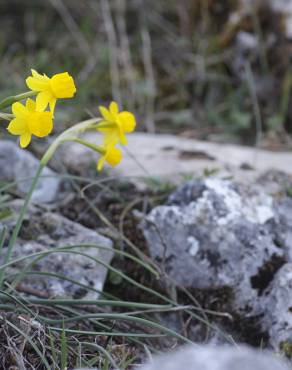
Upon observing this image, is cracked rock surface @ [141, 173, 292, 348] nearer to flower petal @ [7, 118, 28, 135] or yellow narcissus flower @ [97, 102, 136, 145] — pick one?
yellow narcissus flower @ [97, 102, 136, 145]

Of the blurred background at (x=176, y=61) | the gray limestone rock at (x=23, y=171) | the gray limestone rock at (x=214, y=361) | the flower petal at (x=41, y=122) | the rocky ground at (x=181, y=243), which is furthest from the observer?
the blurred background at (x=176, y=61)

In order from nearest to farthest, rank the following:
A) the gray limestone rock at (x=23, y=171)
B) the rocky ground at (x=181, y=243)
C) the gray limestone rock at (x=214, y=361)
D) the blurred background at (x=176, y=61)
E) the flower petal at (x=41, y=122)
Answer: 1. the gray limestone rock at (x=214, y=361)
2. the flower petal at (x=41, y=122)
3. the rocky ground at (x=181, y=243)
4. the gray limestone rock at (x=23, y=171)
5. the blurred background at (x=176, y=61)

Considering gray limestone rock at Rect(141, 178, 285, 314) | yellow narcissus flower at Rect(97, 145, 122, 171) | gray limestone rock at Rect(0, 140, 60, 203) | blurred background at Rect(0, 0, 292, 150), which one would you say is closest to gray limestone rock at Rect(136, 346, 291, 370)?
yellow narcissus flower at Rect(97, 145, 122, 171)

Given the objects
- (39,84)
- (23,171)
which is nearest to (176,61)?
(23,171)

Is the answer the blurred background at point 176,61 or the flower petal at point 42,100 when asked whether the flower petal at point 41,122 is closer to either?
the flower petal at point 42,100

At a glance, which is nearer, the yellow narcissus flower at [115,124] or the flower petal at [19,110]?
the flower petal at [19,110]

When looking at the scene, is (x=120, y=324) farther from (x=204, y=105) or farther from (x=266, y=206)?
(x=204, y=105)

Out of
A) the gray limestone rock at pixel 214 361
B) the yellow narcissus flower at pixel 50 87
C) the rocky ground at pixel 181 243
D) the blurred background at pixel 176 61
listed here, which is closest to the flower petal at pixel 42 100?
the yellow narcissus flower at pixel 50 87

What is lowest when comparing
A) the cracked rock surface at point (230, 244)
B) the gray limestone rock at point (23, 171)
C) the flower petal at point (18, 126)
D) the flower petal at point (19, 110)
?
the cracked rock surface at point (230, 244)
